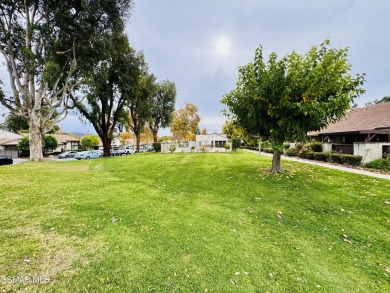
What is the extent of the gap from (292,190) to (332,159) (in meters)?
10.7

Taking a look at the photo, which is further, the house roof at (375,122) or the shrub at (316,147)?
the shrub at (316,147)

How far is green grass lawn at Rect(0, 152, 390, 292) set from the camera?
2.91 meters

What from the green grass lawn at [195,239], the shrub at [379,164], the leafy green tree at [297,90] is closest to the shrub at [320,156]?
the shrub at [379,164]

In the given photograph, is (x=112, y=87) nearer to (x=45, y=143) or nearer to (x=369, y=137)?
(x=45, y=143)

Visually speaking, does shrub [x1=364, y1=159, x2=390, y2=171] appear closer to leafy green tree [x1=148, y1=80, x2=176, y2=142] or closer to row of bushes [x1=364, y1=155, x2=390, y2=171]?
row of bushes [x1=364, y1=155, x2=390, y2=171]

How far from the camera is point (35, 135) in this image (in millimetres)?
17781

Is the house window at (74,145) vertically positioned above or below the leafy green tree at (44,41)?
below

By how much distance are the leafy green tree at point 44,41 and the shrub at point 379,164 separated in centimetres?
2302

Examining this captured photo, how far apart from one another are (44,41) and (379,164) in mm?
27085

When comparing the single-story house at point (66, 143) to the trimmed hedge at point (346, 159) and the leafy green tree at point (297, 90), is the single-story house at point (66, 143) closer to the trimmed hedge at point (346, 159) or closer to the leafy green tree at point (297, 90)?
the leafy green tree at point (297, 90)

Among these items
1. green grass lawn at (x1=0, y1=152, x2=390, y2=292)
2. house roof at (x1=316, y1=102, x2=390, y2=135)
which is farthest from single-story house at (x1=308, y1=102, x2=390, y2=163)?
green grass lawn at (x1=0, y1=152, x2=390, y2=292)

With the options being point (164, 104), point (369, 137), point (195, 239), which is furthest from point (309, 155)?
point (164, 104)

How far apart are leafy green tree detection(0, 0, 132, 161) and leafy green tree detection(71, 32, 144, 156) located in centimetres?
353

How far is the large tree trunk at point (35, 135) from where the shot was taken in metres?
17.5
